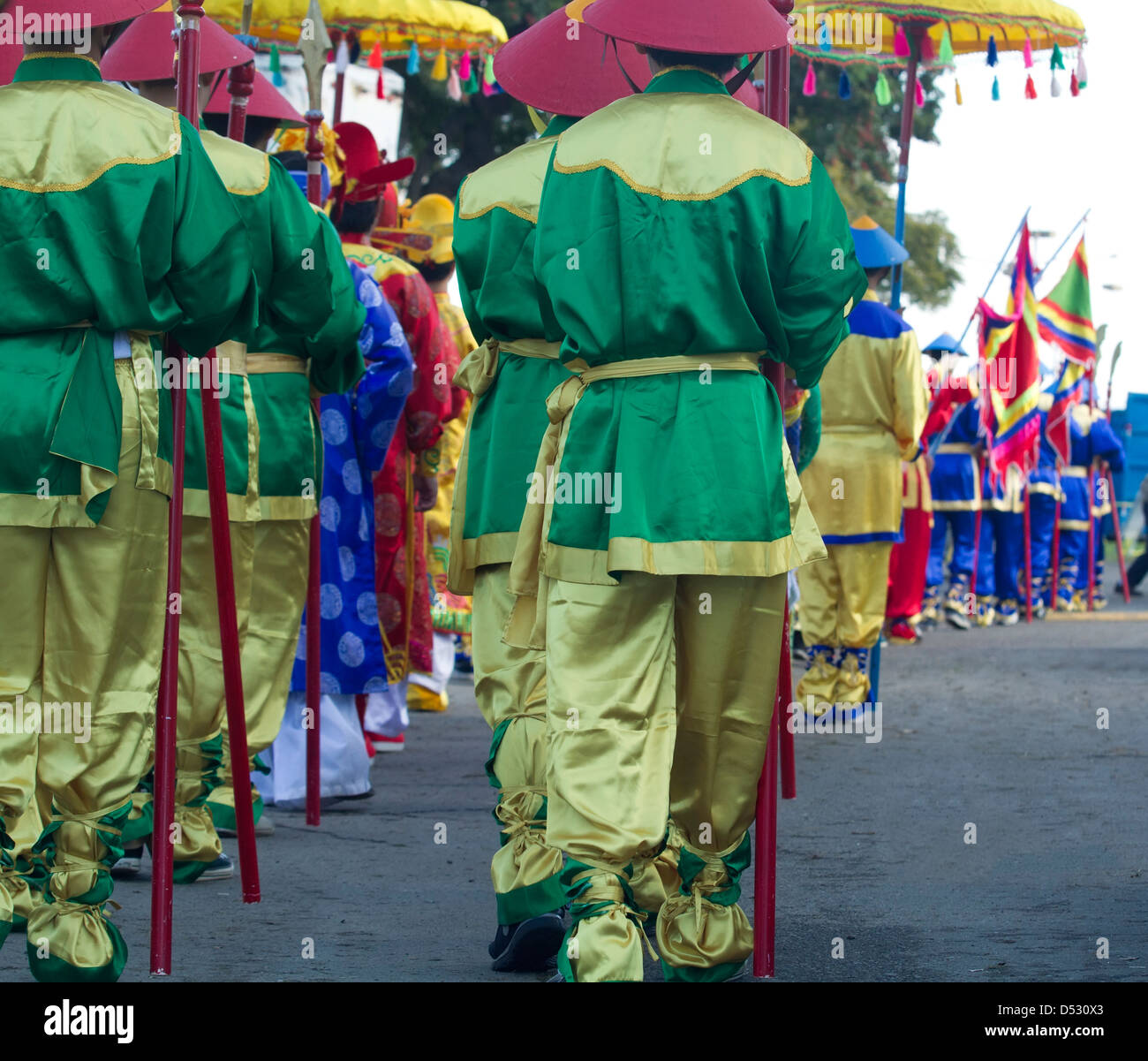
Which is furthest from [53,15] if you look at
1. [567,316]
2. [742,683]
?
[742,683]

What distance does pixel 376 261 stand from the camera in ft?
22.6

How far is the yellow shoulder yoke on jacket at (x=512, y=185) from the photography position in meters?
4.64

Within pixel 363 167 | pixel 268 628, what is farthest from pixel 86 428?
pixel 363 167

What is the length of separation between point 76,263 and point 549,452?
1.06 meters

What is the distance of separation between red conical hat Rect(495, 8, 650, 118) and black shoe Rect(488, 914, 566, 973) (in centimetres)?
200

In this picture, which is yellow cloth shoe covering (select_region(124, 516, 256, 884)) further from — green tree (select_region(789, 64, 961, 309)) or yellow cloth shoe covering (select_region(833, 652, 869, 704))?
green tree (select_region(789, 64, 961, 309))

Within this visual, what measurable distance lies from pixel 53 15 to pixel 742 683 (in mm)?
2022

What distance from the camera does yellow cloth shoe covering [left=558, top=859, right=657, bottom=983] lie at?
380 centimetres

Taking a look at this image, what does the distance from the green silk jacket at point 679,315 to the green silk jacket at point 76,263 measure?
82 cm

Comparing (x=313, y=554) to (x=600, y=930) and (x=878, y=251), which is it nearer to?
(x=600, y=930)

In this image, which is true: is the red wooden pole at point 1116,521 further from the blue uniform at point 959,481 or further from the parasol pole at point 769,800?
the parasol pole at point 769,800

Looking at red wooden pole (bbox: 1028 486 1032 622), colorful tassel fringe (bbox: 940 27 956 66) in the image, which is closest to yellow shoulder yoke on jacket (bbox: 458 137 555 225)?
colorful tassel fringe (bbox: 940 27 956 66)

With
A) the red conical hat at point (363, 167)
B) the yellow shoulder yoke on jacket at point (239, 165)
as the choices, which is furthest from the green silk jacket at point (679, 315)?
the red conical hat at point (363, 167)

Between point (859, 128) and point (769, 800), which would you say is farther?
point (859, 128)
